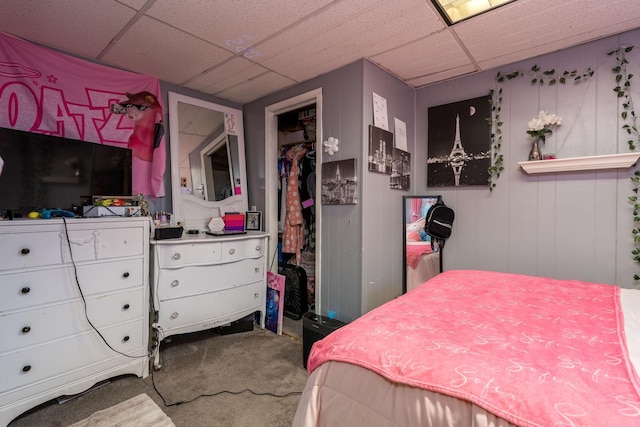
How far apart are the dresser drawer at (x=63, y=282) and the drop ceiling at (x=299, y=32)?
4.81 feet

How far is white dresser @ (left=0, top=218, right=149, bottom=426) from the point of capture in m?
1.54

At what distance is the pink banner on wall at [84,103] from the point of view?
1919 millimetres

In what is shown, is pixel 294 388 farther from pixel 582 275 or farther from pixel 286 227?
pixel 582 275

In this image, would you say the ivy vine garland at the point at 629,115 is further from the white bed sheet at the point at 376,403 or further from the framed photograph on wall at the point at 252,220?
the framed photograph on wall at the point at 252,220

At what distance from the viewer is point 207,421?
5.23ft

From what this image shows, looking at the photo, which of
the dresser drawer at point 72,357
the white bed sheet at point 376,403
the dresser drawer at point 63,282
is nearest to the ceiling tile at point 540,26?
the white bed sheet at point 376,403

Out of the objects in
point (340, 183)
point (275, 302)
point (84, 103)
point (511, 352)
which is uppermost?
point (84, 103)

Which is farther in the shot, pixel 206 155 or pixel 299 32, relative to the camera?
pixel 206 155

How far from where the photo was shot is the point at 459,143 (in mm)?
2568

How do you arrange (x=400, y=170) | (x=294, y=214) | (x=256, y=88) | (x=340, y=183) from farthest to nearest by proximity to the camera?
(x=294, y=214), (x=256, y=88), (x=400, y=170), (x=340, y=183)

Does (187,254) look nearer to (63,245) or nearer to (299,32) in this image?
(63,245)

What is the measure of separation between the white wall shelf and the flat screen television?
9.80 feet

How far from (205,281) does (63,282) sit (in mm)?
884

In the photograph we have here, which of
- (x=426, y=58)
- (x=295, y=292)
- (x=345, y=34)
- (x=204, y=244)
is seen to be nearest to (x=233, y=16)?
(x=345, y=34)
